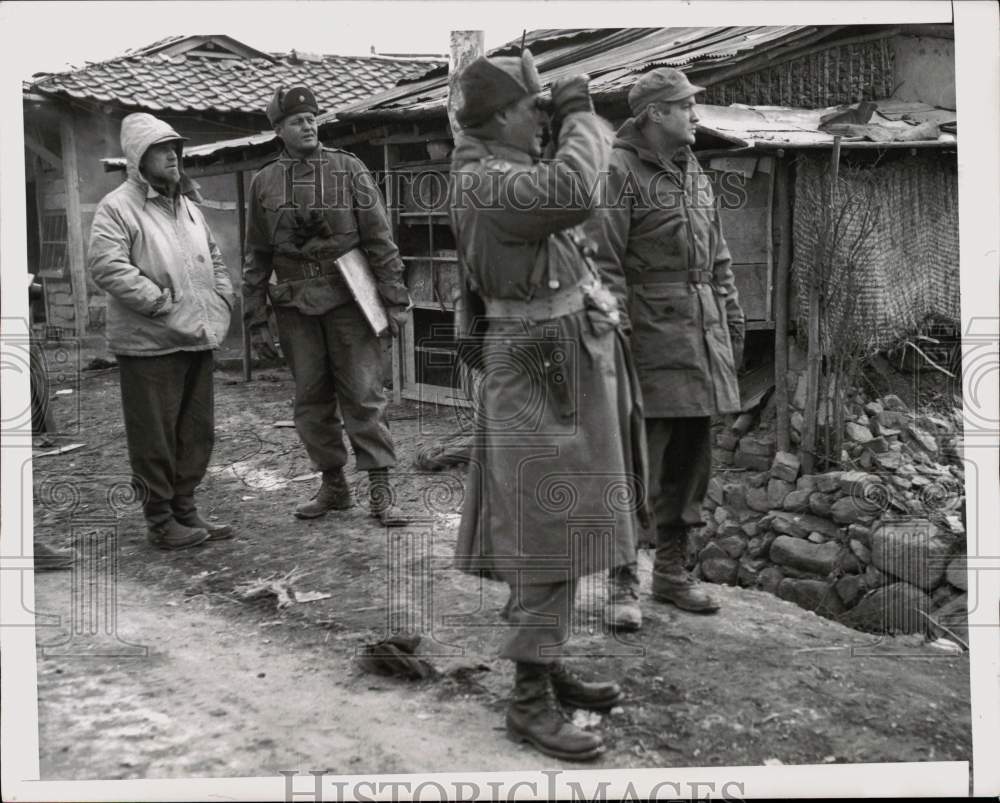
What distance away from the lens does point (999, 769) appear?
3.47 m

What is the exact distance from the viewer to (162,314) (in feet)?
15.7

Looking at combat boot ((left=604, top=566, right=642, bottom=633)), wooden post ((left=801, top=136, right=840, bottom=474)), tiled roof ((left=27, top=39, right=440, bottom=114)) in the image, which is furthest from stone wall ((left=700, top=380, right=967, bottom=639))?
tiled roof ((left=27, top=39, right=440, bottom=114))

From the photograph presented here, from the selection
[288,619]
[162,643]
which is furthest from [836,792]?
[162,643]

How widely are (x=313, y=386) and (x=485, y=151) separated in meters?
2.44

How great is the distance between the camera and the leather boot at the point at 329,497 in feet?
17.9

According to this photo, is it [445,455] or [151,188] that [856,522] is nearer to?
[445,455]

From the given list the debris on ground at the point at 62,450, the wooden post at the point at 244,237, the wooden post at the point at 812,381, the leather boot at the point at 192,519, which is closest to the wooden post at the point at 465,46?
the leather boot at the point at 192,519

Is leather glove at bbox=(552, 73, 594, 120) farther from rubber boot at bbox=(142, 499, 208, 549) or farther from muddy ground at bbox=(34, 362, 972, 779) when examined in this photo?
rubber boot at bbox=(142, 499, 208, 549)

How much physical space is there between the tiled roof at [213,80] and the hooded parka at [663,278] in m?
6.20

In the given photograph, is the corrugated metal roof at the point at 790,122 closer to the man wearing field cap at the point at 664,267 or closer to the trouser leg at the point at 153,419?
the man wearing field cap at the point at 664,267

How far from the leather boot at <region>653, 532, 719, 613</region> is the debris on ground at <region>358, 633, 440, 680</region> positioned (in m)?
1.12

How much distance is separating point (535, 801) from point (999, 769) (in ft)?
5.39

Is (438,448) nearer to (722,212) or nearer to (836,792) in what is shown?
(722,212)

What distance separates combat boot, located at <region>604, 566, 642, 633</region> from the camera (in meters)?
4.05
